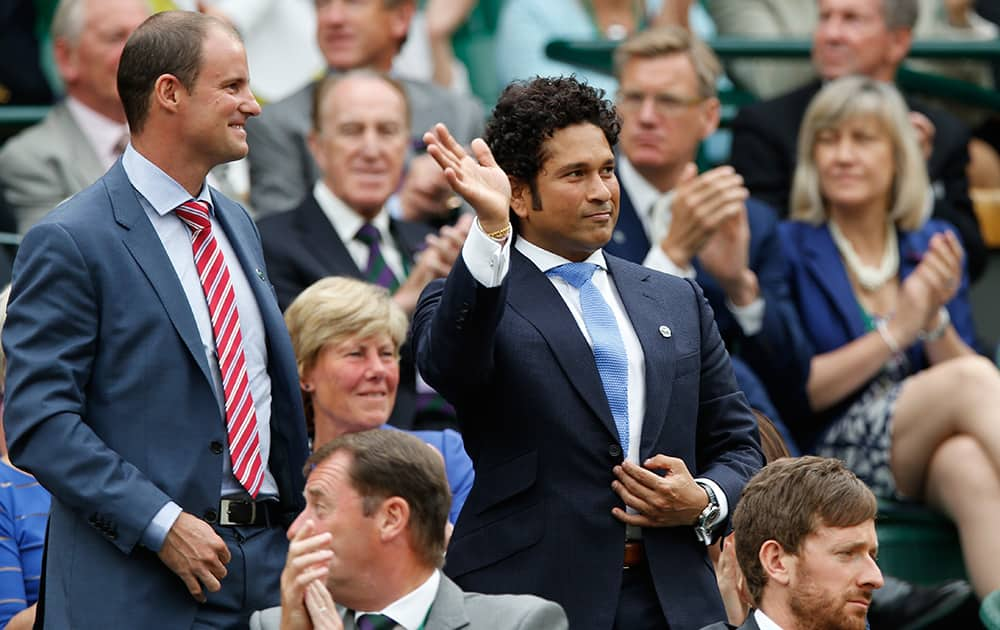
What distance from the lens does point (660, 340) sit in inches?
153

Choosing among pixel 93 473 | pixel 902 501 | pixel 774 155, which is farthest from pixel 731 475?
pixel 774 155

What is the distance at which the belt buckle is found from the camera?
12.3 ft

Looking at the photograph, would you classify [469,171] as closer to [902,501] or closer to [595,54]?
[902,501]

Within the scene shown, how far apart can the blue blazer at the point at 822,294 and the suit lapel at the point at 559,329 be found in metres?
2.55

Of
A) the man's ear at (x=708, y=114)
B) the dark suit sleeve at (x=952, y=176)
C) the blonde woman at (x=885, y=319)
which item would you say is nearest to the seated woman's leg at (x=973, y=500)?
the blonde woman at (x=885, y=319)

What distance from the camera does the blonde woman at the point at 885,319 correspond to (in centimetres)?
566

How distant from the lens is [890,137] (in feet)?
21.4

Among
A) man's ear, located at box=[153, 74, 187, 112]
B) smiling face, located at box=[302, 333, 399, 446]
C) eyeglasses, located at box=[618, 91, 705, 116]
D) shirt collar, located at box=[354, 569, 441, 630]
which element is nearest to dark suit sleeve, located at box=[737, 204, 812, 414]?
eyeglasses, located at box=[618, 91, 705, 116]

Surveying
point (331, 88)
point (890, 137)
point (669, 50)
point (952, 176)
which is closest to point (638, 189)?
point (669, 50)

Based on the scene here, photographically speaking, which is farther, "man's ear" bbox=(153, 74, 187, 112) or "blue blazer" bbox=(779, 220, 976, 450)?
"blue blazer" bbox=(779, 220, 976, 450)

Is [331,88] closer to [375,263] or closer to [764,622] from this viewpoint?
[375,263]

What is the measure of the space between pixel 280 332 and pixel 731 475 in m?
1.02

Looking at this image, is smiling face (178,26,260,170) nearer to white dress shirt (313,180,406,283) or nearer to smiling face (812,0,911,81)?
white dress shirt (313,180,406,283)

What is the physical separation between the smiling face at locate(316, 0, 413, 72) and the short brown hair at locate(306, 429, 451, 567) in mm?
3309
